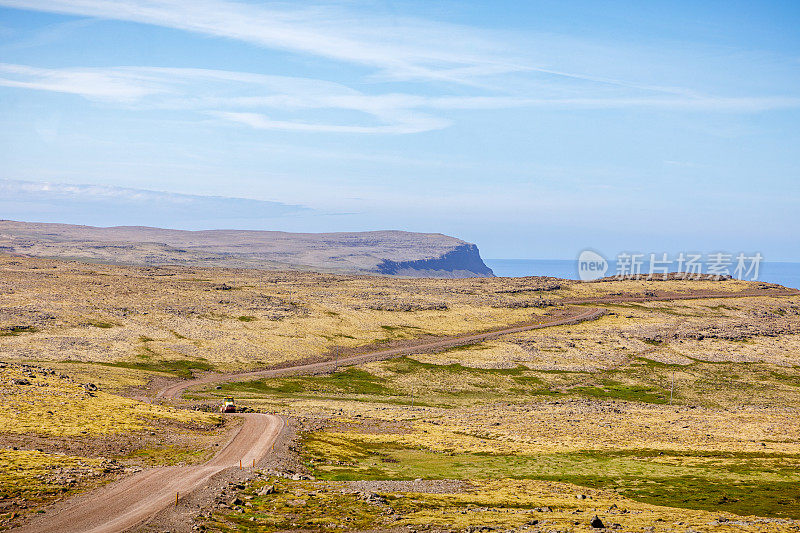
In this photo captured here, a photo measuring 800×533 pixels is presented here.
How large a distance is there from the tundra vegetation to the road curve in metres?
2.25

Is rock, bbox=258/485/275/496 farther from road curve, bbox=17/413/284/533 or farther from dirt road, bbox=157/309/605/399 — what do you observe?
dirt road, bbox=157/309/605/399

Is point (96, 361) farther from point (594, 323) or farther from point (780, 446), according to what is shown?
point (594, 323)

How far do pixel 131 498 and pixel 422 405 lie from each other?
2489 inches

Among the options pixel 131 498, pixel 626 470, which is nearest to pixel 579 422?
pixel 626 470

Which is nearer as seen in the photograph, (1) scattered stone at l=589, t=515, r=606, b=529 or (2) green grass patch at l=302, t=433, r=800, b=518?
(1) scattered stone at l=589, t=515, r=606, b=529

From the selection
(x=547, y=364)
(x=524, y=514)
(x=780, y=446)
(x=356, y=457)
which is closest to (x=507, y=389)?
(x=547, y=364)

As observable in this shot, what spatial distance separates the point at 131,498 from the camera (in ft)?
127

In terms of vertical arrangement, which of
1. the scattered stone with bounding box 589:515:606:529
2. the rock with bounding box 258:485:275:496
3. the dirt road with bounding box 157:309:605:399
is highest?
the scattered stone with bounding box 589:515:606:529

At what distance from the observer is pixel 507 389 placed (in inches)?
4520

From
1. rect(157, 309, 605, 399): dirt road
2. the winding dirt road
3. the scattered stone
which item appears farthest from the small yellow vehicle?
the scattered stone

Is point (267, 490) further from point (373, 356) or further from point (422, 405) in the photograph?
point (373, 356)

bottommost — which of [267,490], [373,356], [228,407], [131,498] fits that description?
[373,356]

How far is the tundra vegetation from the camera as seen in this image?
4162 cm

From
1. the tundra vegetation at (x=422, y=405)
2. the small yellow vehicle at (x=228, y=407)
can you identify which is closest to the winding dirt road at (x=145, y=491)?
the tundra vegetation at (x=422, y=405)
